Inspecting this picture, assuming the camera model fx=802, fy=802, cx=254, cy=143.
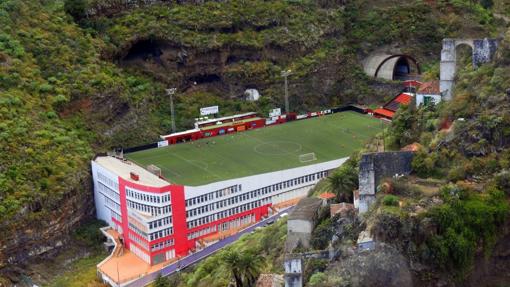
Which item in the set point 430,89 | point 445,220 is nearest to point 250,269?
point 445,220

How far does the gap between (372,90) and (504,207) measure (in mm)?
58640

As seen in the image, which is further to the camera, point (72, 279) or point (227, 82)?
point (227, 82)

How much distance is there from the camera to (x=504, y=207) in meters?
41.4

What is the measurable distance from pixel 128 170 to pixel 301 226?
28.5m

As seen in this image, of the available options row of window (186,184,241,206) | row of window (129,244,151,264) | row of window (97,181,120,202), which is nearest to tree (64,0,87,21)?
row of window (97,181,120,202)

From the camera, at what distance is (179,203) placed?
64500mm

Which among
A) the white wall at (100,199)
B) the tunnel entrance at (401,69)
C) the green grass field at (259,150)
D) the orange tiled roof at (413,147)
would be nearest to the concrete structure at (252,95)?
the green grass field at (259,150)

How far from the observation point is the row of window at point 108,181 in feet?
225

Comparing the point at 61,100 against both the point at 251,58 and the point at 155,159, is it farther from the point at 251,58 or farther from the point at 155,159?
the point at 251,58

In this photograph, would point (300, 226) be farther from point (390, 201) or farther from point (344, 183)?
point (390, 201)

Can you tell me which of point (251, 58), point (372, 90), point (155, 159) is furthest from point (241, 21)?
→ point (155, 159)

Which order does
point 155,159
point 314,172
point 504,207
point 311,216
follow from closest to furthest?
1. point 504,207
2. point 311,216
3. point 314,172
4. point 155,159

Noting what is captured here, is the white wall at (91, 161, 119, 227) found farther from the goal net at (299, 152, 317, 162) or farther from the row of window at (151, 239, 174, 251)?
the goal net at (299, 152, 317, 162)

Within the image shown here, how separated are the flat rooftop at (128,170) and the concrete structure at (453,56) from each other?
24.1 m
